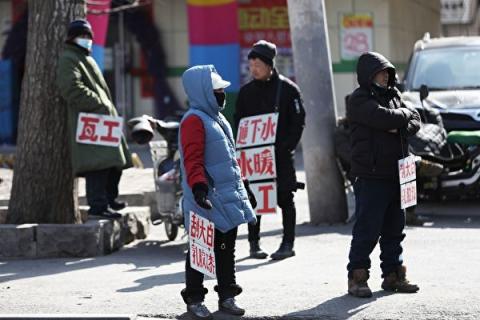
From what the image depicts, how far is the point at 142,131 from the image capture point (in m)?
9.52

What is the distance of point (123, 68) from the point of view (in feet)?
84.3

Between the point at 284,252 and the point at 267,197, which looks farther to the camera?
the point at 267,197

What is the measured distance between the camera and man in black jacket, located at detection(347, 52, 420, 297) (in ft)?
25.8

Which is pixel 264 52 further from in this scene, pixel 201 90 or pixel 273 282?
pixel 201 90

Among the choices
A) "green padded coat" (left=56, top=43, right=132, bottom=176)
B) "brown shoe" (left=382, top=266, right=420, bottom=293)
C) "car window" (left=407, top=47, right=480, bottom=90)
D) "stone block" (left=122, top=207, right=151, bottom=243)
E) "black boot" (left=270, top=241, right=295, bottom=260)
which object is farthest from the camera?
"car window" (left=407, top=47, right=480, bottom=90)

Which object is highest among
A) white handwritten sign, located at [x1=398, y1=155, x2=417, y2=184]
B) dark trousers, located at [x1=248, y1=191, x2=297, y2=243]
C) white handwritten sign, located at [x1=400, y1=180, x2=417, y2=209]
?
white handwritten sign, located at [x1=398, y1=155, x2=417, y2=184]

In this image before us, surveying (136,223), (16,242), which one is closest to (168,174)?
(136,223)

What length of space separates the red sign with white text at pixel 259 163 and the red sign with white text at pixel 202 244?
2696 mm

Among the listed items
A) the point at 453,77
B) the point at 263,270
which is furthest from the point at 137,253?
the point at 453,77

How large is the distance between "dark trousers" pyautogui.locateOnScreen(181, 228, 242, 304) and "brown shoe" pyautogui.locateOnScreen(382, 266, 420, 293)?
47.0 inches

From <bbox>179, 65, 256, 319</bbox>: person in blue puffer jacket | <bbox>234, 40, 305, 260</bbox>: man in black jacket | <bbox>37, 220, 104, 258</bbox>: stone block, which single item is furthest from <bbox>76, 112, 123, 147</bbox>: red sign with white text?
<bbox>179, 65, 256, 319</bbox>: person in blue puffer jacket

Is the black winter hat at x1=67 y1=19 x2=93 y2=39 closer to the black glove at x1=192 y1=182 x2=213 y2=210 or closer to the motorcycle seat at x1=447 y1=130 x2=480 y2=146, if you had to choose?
the black glove at x1=192 y1=182 x2=213 y2=210

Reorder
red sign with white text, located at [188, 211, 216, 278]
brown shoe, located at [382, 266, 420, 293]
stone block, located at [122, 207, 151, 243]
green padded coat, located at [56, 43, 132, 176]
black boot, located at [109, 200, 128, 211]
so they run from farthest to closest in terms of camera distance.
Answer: black boot, located at [109, 200, 128, 211]
stone block, located at [122, 207, 151, 243]
green padded coat, located at [56, 43, 132, 176]
brown shoe, located at [382, 266, 420, 293]
red sign with white text, located at [188, 211, 216, 278]

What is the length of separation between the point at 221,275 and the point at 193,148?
36.0 inches
